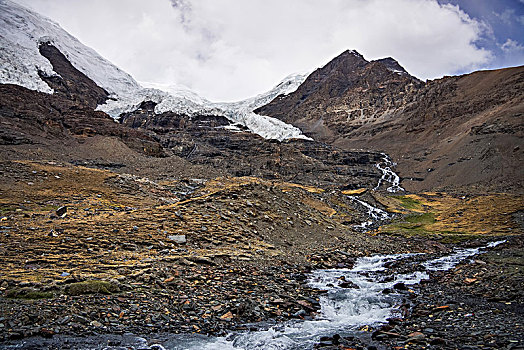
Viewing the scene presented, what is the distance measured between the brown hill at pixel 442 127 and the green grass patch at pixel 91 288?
90.2 m

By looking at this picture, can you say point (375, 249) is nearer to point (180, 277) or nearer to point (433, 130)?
point (180, 277)

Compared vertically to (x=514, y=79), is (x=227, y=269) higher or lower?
lower

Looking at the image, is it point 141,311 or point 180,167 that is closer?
point 141,311

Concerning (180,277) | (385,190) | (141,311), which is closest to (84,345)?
(141,311)

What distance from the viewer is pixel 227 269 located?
1173cm

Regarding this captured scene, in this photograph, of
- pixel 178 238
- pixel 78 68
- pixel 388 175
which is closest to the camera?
pixel 178 238

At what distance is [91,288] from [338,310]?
7.56 metres

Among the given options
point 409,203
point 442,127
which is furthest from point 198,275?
point 442,127

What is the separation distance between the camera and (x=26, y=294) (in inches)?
287

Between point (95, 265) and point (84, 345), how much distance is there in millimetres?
3997

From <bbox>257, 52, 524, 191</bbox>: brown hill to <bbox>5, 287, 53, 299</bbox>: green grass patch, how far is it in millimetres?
91571

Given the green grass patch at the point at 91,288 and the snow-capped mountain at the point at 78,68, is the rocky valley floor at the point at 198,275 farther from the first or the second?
the snow-capped mountain at the point at 78,68

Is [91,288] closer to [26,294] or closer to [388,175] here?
[26,294]

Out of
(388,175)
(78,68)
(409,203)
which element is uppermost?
(78,68)
